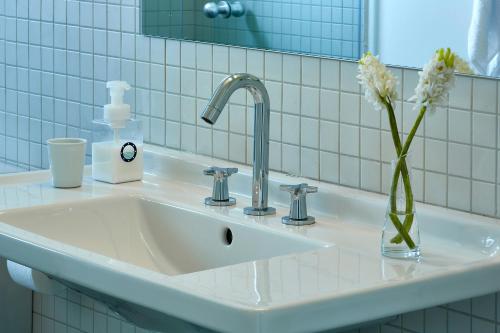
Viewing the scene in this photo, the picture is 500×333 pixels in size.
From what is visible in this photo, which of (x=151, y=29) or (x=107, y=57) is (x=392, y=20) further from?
(x=107, y=57)

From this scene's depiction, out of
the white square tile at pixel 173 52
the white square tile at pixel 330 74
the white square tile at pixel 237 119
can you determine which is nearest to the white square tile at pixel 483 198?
the white square tile at pixel 330 74

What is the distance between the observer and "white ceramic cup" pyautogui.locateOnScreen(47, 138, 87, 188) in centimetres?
221

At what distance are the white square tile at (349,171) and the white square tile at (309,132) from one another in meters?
0.07

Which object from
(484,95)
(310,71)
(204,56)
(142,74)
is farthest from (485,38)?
(142,74)

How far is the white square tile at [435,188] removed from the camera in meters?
1.90

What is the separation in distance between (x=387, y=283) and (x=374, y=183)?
1.58 ft

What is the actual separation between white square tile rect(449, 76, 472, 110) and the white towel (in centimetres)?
4

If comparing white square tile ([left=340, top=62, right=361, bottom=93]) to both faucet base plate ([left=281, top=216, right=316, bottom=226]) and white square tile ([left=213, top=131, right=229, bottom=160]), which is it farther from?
white square tile ([left=213, top=131, right=229, bottom=160])

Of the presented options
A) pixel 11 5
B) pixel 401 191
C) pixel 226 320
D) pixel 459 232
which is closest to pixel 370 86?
pixel 401 191

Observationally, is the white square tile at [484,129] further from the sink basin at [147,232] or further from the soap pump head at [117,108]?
the soap pump head at [117,108]

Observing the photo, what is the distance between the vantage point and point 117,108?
2.29 m

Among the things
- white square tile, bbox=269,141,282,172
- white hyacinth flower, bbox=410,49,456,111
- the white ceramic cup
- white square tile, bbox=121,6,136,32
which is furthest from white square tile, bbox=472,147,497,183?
white square tile, bbox=121,6,136,32

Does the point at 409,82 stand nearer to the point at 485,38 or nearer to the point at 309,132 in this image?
the point at 485,38

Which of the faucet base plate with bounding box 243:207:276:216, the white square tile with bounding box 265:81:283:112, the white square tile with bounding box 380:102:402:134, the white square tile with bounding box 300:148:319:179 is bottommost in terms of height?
the faucet base plate with bounding box 243:207:276:216
